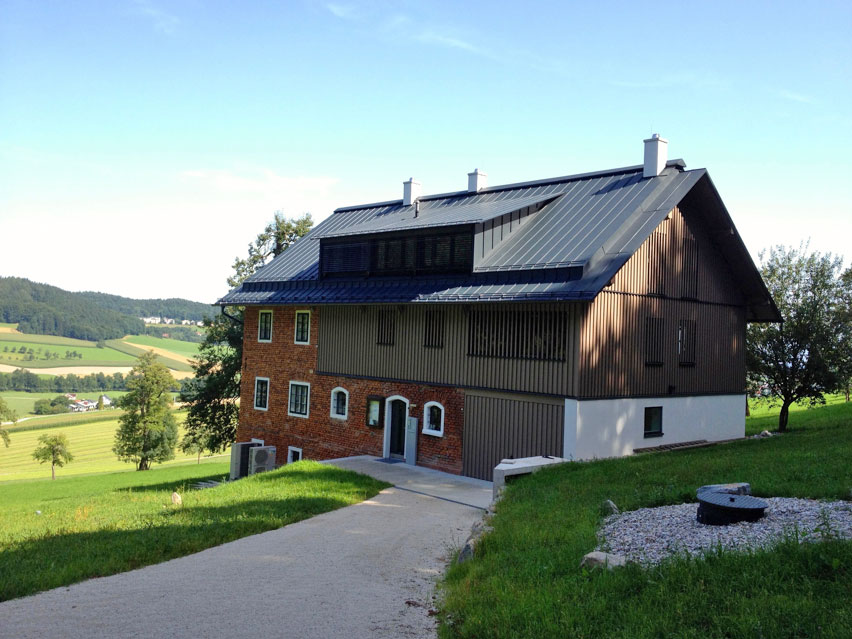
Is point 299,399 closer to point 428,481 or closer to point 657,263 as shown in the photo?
point 428,481

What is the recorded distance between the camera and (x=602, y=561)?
24.1 feet

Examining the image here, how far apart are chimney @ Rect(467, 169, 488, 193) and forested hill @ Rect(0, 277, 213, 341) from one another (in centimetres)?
13995

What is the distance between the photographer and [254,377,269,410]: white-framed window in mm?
27562

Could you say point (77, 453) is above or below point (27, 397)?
below

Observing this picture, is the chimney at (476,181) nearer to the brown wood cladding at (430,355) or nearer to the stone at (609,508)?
the brown wood cladding at (430,355)

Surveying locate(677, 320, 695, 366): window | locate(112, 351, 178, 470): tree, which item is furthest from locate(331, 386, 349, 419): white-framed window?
locate(112, 351, 178, 470): tree

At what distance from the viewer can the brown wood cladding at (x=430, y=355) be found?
59.0 feet

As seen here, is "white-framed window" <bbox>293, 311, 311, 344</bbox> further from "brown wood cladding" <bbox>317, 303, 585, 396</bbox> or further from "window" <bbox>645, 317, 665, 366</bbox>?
"window" <bbox>645, 317, 665, 366</bbox>

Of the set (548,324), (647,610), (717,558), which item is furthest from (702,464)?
(647,610)

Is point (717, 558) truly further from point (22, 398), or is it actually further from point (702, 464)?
point (22, 398)

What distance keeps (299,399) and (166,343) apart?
145 meters

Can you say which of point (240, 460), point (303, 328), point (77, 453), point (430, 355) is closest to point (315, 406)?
point (303, 328)

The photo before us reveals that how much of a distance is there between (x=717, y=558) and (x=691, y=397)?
1546 cm

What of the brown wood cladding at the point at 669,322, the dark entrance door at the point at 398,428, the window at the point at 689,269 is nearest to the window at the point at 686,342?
the brown wood cladding at the point at 669,322
